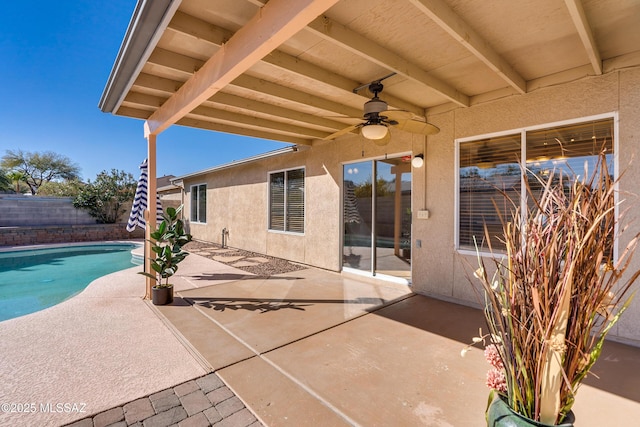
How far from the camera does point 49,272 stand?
28.9 feet

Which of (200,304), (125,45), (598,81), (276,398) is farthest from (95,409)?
(598,81)

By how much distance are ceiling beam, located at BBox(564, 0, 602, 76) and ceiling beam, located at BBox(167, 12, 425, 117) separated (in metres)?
2.45

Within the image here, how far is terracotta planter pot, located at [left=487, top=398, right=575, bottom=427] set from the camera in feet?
4.27

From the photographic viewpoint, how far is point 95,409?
2.29 metres

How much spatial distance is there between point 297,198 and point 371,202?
2637 millimetres

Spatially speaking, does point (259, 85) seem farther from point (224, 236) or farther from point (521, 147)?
point (224, 236)

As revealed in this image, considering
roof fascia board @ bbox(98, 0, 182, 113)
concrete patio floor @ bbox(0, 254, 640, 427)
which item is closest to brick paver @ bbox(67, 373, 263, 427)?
concrete patio floor @ bbox(0, 254, 640, 427)

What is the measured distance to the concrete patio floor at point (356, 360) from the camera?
2.29 metres

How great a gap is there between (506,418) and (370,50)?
132 inches

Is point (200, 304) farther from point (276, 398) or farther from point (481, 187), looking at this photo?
point (481, 187)

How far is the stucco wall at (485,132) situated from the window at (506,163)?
149 millimetres

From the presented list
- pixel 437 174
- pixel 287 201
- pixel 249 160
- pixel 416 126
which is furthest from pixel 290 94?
pixel 249 160

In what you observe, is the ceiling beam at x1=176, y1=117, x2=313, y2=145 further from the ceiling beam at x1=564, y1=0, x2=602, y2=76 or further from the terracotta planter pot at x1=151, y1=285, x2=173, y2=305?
the ceiling beam at x1=564, y1=0, x2=602, y2=76

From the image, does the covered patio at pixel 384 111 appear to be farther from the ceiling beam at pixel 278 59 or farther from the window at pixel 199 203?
the window at pixel 199 203
